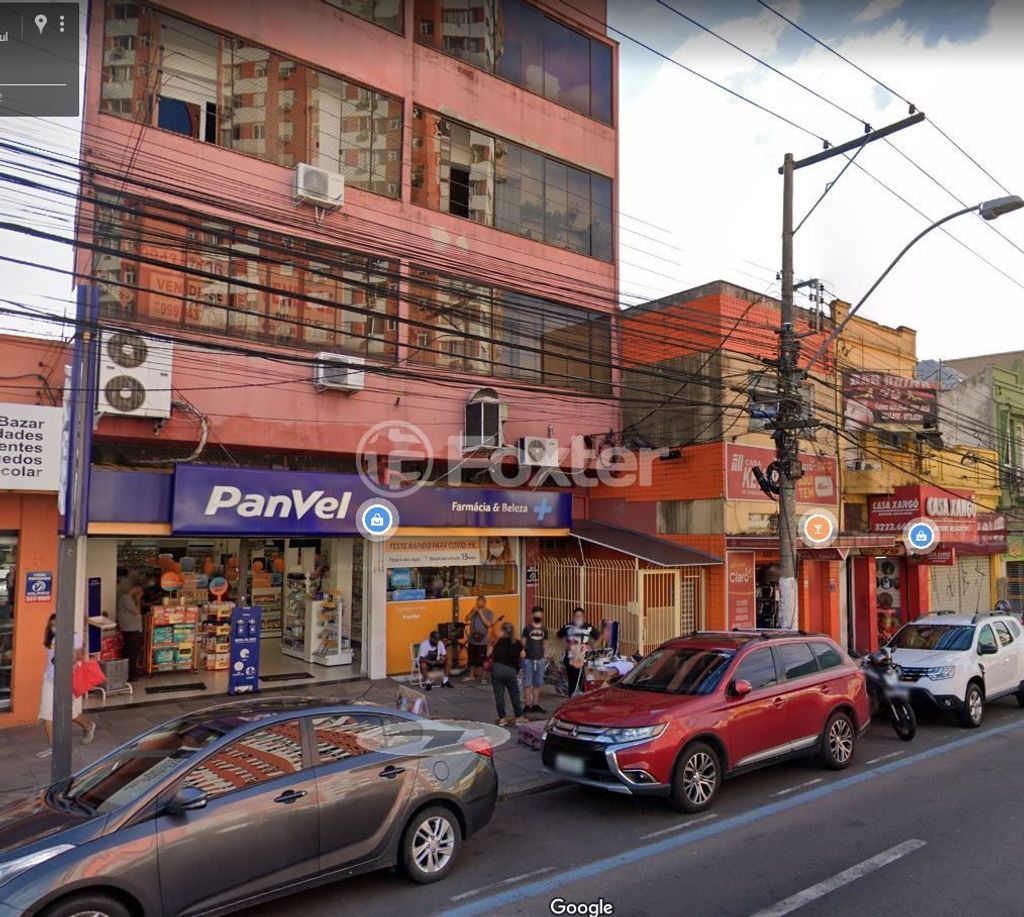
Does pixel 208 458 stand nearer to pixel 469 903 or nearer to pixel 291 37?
pixel 291 37

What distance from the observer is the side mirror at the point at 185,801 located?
200 inches

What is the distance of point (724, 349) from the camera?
17.3 m

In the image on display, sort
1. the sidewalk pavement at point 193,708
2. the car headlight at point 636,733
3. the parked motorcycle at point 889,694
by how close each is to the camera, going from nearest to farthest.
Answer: the car headlight at point 636,733 → the sidewalk pavement at point 193,708 → the parked motorcycle at point 889,694

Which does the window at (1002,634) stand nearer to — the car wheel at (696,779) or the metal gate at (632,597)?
the metal gate at (632,597)

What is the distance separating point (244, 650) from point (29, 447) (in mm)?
4680

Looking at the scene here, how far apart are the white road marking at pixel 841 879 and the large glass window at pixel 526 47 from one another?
15.8 metres

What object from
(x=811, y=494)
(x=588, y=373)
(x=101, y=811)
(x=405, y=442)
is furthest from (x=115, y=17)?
(x=811, y=494)

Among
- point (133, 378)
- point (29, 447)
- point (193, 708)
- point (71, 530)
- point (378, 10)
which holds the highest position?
point (378, 10)

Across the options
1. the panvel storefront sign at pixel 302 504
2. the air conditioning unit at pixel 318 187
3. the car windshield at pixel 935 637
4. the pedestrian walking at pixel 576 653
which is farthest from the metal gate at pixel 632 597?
the air conditioning unit at pixel 318 187

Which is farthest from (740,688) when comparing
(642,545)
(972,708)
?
(642,545)

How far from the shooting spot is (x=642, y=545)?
1727 centimetres

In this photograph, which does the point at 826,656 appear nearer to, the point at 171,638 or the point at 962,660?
the point at 962,660

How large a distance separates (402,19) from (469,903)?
618 inches

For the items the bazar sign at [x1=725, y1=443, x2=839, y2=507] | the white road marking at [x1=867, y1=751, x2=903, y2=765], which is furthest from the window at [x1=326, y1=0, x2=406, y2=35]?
the white road marking at [x1=867, y1=751, x2=903, y2=765]
